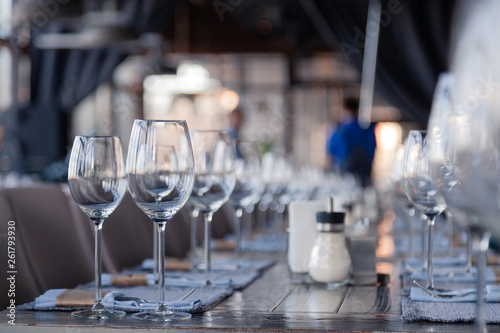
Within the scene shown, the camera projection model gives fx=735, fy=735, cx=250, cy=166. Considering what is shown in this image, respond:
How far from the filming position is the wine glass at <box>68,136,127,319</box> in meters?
1.07

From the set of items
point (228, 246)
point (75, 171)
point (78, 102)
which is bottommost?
point (228, 246)

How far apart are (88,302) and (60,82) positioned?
6508 mm

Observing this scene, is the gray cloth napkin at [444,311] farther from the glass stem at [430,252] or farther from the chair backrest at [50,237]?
the chair backrest at [50,237]

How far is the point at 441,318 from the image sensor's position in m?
1.01

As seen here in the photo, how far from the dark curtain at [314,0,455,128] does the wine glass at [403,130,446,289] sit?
78.8 inches

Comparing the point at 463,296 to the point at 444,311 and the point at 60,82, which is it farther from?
the point at 60,82

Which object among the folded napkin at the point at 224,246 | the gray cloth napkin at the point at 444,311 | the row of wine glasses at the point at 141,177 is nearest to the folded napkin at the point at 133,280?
the row of wine glasses at the point at 141,177

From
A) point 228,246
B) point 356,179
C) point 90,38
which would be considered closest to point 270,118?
point 356,179

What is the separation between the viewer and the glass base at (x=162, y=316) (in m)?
1.03

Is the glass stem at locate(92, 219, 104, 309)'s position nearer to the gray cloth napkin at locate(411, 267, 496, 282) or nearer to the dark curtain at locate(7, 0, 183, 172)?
the gray cloth napkin at locate(411, 267, 496, 282)

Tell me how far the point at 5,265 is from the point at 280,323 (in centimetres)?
63

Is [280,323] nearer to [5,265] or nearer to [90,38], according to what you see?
[5,265]

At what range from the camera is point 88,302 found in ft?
3.76

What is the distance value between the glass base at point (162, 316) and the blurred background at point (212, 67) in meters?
2.34
